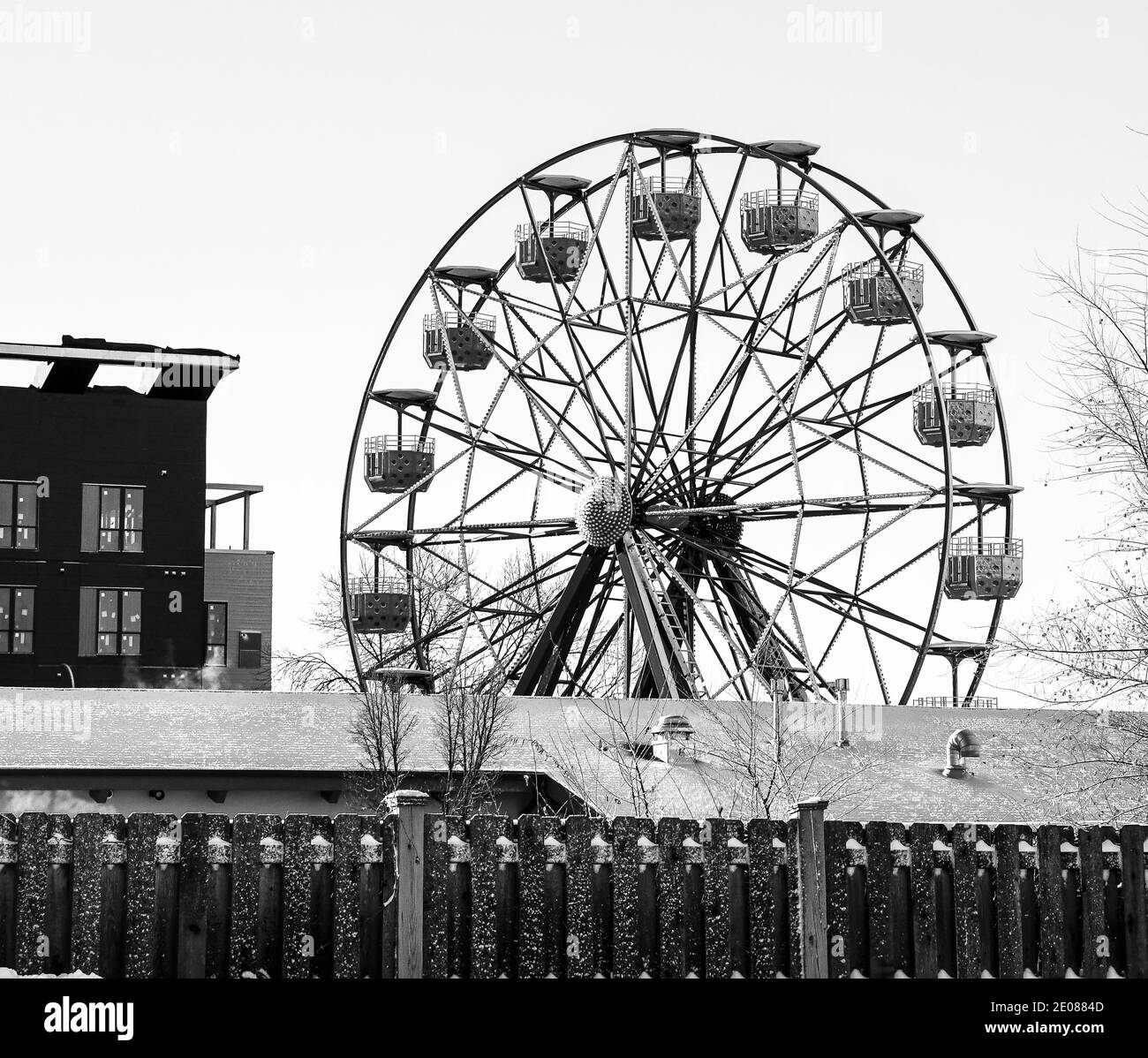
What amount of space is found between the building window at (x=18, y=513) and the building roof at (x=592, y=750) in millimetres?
18600

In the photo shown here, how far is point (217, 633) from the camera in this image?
7144cm

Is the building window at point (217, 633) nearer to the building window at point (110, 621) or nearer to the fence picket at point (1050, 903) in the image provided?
the building window at point (110, 621)

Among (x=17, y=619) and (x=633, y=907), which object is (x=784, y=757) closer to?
(x=633, y=907)

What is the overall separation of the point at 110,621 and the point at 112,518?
2419 mm

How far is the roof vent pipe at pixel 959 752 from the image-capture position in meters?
29.9

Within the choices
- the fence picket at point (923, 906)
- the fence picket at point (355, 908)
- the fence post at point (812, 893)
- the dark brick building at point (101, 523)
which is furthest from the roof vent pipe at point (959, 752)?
the dark brick building at point (101, 523)

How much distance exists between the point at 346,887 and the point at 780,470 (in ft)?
89.9

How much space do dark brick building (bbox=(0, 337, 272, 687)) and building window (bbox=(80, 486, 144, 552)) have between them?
29 millimetres

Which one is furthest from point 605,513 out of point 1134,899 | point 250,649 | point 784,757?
point 250,649

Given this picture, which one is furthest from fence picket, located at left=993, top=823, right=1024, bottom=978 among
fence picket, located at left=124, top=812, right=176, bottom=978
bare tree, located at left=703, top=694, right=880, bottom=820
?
bare tree, located at left=703, top=694, right=880, bottom=820

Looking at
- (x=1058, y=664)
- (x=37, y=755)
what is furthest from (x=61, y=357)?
(x=1058, y=664)

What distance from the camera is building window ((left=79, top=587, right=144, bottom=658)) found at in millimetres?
49125

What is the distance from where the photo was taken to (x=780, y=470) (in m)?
39.6

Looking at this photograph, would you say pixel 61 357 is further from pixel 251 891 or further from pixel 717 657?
pixel 251 891
